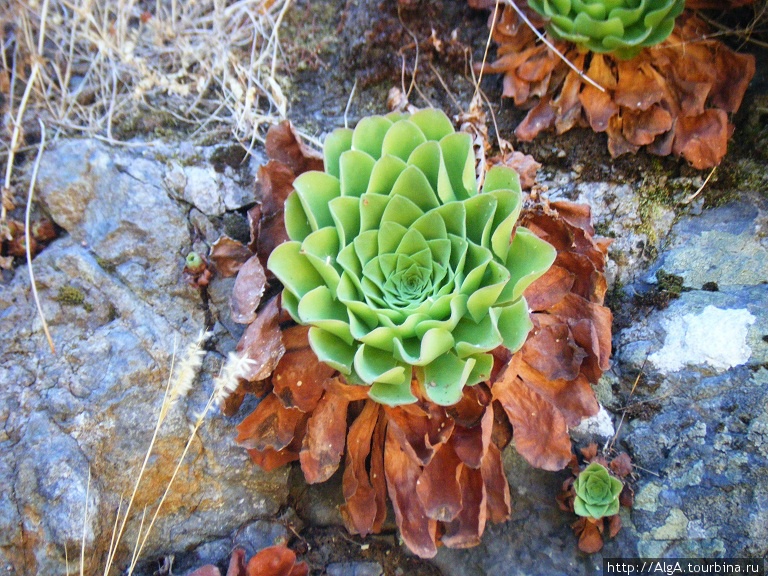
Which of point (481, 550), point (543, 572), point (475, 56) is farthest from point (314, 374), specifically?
point (475, 56)

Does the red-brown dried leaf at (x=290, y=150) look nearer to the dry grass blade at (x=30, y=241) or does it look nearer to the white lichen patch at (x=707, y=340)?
the dry grass blade at (x=30, y=241)

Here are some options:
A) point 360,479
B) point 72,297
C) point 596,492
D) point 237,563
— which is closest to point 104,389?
point 72,297

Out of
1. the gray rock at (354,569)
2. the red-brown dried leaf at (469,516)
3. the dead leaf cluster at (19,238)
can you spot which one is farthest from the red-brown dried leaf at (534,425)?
the dead leaf cluster at (19,238)

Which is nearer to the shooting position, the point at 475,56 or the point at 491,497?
the point at 491,497

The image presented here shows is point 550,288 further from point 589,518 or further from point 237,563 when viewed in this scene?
point 237,563

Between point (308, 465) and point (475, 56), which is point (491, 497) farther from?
point (475, 56)
